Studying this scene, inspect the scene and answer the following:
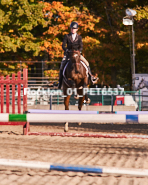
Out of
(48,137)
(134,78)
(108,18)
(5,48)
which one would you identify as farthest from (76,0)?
(48,137)

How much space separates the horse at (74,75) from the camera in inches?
392

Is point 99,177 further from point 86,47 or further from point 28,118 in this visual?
point 86,47

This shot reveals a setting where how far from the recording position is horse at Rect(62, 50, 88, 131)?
9.95 meters

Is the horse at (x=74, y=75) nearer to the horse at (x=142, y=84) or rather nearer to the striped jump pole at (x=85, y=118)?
the striped jump pole at (x=85, y=118)

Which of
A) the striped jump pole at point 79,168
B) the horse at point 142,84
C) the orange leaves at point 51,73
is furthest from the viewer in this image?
the orange leaves at point 51,73

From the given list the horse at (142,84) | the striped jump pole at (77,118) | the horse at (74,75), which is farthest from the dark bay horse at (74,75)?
the horse at (142,84)

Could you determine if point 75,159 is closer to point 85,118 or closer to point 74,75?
point 85,118

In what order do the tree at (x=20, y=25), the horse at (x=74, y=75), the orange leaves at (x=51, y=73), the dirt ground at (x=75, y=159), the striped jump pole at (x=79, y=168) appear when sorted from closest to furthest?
the dirt ground at (x=75, y=159)
the striped jump pole at (x=79, y=168)
the horse at (x=74, y=75)
the tree at (x=20, y=25)
the orange leaves at (x=51, y=73)

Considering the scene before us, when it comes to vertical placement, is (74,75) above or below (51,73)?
below

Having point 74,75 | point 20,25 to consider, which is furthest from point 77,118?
point 20,25

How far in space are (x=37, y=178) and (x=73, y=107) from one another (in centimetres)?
1477

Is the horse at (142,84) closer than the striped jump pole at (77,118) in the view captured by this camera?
No

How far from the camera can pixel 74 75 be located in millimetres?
10320

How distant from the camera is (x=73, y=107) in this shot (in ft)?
62.4
